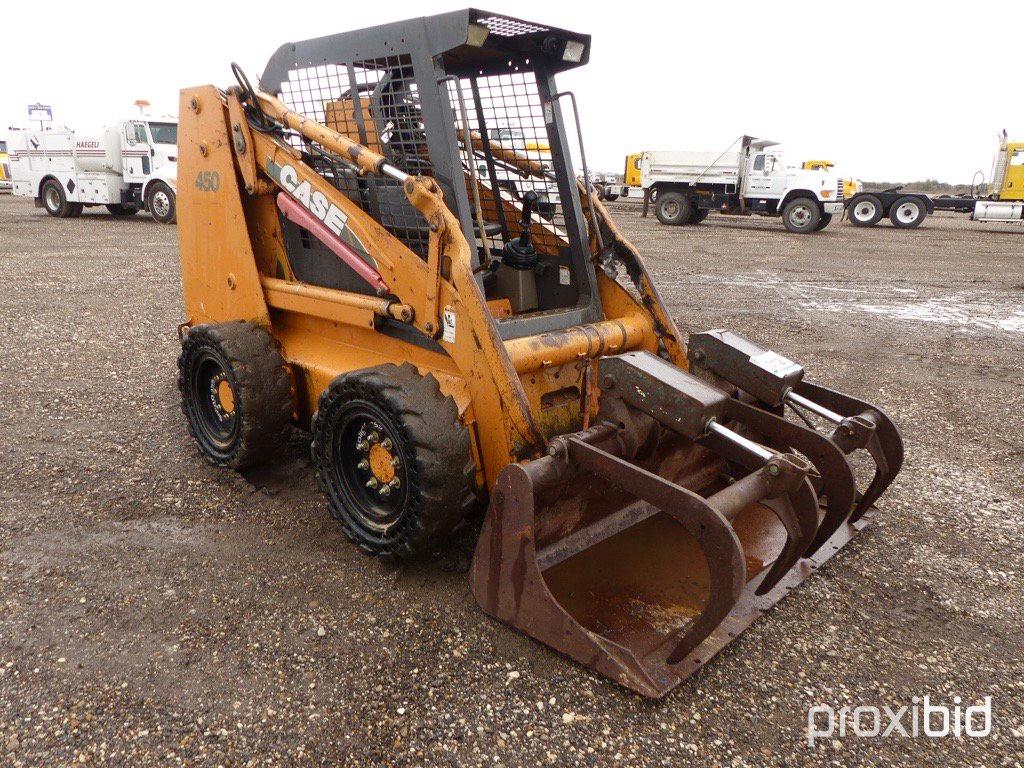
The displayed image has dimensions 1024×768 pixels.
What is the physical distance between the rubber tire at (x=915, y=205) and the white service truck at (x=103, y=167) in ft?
68.8

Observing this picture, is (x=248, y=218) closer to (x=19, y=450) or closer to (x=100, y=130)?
(x=19, y=450)

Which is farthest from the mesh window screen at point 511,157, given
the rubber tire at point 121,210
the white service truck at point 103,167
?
the rubber tire at point 121,210

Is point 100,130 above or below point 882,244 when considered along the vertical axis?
above

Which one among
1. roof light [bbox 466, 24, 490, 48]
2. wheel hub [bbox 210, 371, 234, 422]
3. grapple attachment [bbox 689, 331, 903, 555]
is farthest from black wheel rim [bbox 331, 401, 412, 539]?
roof light [bbox 466, 24, 490, 48]

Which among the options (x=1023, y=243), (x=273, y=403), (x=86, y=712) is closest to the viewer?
(x=86, y=712)

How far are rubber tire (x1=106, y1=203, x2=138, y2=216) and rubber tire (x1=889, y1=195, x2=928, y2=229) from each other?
22.2 metres

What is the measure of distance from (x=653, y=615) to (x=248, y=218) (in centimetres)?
291

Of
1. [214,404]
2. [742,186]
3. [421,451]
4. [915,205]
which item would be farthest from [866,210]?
[421,451]

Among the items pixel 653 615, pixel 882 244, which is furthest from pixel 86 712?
pixel 882 244

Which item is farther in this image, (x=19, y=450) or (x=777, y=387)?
(x=19, y=450)

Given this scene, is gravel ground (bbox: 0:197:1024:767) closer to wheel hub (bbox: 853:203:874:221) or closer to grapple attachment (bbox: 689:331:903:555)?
grapple attachment (bbox: 689:331:903:555)

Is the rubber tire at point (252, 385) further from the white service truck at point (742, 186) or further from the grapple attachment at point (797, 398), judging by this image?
the white service truck at point (742, 186)

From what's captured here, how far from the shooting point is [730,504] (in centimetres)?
237
